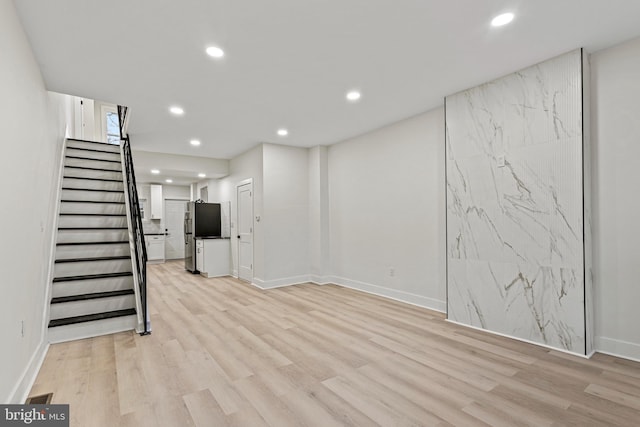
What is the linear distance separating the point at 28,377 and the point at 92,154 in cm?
429

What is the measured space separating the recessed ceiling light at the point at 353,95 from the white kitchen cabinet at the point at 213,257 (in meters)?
4.75

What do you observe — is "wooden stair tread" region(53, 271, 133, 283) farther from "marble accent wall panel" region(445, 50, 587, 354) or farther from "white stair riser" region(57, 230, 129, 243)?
"marble accent wall panel" region(445, 50, 587, 354)

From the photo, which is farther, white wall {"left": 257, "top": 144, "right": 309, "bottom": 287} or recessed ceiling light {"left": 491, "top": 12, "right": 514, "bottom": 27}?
white wall {"left": 257, "top": 144, "right": 309, "bottom": 287}

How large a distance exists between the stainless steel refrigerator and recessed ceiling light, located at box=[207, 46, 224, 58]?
5.26m

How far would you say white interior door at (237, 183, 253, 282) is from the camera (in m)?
6.16

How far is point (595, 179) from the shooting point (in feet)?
9.18

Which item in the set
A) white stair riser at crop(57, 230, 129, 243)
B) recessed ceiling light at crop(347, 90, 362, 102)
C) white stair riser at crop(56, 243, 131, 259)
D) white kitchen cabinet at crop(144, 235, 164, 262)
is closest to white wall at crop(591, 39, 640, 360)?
recessed ceiling light at crop(347, 90, 362, 102)

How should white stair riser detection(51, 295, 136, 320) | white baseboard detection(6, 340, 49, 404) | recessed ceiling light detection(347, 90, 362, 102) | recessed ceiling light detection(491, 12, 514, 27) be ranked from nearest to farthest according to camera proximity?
white baseboard detection(6, 340, 49, 404)
recessed ceiling light detection(491, 12, 514, 27)
white stair riser detection(51, 295, 136, 320)
recessed ceiling light detection(347, 90, 362, 102)

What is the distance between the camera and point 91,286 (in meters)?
3.61

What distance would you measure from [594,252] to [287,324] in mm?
3300

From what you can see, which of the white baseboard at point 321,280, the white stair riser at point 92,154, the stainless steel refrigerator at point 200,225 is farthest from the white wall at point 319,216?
the white stair riser at point 92,154

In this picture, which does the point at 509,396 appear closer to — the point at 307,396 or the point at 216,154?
the point at 307,396

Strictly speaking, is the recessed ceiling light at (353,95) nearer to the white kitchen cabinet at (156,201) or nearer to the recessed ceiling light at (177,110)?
the recessed ceiling light at (177,110)

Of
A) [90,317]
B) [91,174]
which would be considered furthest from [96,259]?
[91,174]
